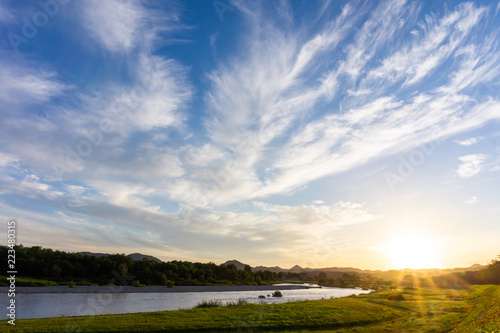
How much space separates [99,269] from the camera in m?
101

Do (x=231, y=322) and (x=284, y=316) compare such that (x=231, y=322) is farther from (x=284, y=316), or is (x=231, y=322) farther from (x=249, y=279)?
(x=249, y=279)

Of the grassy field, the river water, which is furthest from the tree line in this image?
the grassy field

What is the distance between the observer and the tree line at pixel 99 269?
89.1m

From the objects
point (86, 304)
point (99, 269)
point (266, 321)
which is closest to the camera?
point (266, 321)

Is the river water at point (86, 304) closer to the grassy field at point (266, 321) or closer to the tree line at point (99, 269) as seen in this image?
the grassy field at point (266, 321)

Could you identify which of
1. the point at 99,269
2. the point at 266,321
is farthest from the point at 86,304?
the point at 99,269

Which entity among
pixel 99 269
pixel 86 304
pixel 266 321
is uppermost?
pixel 99 269

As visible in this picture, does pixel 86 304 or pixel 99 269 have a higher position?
pixel 99 269

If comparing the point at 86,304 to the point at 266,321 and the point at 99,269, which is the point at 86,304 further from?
the point at 99,269

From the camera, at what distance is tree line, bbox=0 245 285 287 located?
8912 cm

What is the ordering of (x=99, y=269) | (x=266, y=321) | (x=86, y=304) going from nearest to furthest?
(x=266, y=321), (x=86, y=304), (x=99, y=269)

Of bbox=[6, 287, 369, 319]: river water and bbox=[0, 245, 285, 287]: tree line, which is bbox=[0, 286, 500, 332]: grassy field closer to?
bbox=[6, 287, 369, 319]: river water

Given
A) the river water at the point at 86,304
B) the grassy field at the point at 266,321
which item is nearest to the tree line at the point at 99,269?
the river water at the point at 86,304

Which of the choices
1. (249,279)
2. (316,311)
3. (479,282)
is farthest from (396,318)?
(249,279)
